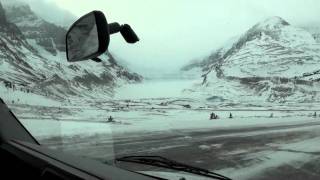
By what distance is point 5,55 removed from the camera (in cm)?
314

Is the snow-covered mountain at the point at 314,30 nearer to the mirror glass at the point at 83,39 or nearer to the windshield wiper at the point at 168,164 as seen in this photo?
the windshield wiper at the point at 168,164

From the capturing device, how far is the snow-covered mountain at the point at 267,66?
2.28 m

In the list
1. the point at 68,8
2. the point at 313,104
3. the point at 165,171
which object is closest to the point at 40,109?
the point at 68,8

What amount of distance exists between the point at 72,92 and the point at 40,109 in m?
0.21

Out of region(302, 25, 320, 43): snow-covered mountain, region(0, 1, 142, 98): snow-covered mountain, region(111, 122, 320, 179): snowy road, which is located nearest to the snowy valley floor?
region(111, 122, 320, 179): snowy road

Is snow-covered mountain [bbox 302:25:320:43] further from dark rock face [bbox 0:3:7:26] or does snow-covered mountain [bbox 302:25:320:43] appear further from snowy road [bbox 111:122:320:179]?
dark rock face [bbox 0:3:7:26]

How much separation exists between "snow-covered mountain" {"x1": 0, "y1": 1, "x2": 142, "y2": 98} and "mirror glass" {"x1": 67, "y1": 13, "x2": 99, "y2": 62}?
403mm

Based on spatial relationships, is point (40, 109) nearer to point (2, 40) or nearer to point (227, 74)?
point (2, 40)

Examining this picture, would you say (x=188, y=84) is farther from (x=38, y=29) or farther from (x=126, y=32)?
(x=38, y=29)

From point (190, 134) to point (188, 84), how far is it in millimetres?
280

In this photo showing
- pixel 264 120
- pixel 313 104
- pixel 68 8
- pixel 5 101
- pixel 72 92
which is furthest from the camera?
pixel 5 101

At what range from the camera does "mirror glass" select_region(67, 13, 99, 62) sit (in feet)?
7.17

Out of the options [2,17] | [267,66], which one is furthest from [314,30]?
[2,17]

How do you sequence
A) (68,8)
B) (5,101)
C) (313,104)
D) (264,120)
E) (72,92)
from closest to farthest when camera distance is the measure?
(313,104) < (264,120) < (68,8) < (72,92) < (5,101)
